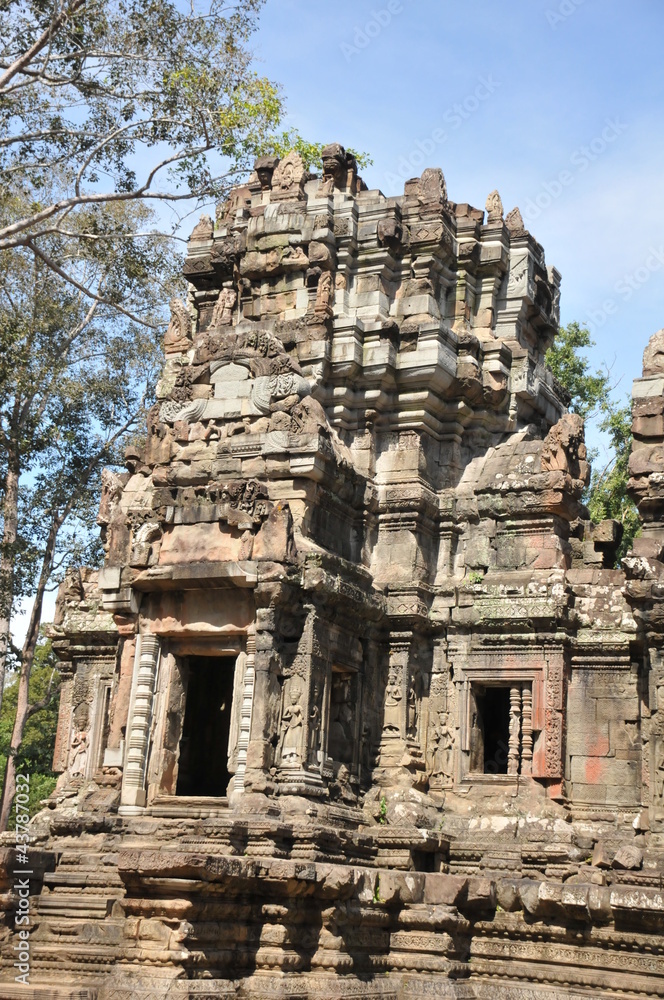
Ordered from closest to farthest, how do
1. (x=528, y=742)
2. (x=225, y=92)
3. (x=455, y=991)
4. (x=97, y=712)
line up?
(x=455, y=991), (x=528, y=742), (x=97, y=712), (x=225, y=92)

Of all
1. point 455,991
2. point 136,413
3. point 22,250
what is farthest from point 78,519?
point 455,991

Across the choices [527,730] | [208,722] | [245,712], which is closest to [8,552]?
[208,722]

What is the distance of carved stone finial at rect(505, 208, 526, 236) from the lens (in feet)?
55.1

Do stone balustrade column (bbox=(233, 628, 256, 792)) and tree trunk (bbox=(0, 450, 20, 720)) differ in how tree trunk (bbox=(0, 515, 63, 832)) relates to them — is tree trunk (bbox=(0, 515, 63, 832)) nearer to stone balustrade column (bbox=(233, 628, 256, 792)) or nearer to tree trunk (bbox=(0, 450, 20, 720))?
tree trunk (bbox=(0, 450, 20, 720))

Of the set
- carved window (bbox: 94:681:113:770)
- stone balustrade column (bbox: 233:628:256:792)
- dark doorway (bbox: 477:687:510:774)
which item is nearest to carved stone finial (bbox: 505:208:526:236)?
dark doorway (bbox: 477:687:510:774)

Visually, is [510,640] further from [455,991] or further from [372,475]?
[455,991]

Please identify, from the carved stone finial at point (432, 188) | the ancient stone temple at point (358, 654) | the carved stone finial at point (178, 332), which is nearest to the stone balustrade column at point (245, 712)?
the ancient stone temple at point (358, 654)

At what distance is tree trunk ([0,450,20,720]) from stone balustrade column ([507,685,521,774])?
12728mm

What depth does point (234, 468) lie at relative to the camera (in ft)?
46.1

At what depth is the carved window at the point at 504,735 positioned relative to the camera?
13.8m

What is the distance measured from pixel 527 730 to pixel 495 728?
2275 mm

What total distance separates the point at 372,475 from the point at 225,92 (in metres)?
8.29

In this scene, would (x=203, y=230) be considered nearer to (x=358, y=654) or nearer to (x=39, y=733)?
(x=358, y=654)

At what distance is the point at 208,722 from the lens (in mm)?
15758
